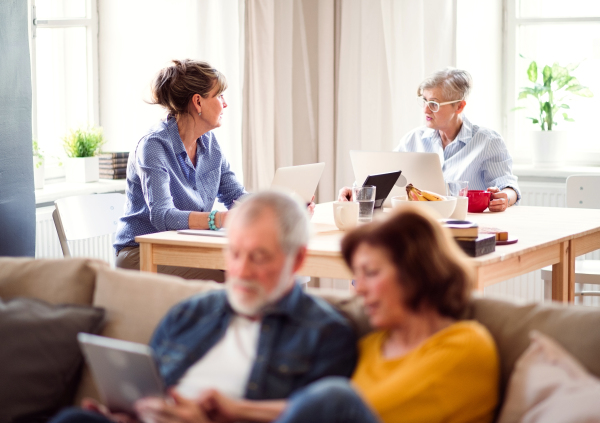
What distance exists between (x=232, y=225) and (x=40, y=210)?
94.2 inches

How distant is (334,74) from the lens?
454 cm

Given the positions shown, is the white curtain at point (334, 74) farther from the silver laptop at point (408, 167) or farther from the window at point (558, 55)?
the silver laptop at point (408, 167)

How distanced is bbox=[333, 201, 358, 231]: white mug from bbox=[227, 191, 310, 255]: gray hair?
0.99 metres

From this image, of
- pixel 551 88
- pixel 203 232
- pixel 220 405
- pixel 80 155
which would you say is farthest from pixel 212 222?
pixel 551 88

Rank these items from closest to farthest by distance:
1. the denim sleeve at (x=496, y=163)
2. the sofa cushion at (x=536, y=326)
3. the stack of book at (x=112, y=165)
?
the sofa cushion at (x=536, y=326)
the denim sleeve at (x=496, y=163)
the stack of book at (x=112, y=165)

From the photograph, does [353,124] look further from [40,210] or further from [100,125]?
[40,210]

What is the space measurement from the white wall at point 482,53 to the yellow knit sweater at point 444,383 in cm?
317

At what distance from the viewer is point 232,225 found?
158cm

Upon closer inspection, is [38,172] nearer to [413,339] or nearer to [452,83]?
[452,83]

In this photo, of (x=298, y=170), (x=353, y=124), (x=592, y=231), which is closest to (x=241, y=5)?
(x=353, y=124)

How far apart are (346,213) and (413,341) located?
117cm

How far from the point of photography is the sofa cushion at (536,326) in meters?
1.38

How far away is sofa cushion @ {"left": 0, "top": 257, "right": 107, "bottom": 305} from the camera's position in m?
1.95

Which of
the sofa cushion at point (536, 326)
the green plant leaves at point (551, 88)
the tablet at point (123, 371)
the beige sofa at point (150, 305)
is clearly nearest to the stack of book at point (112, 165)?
the beige sofa at point (150, 305)
